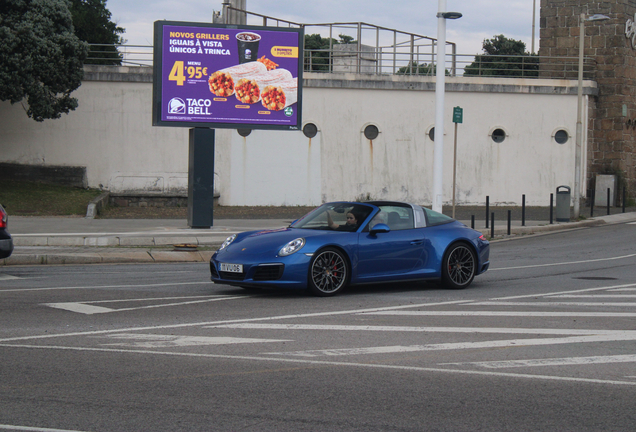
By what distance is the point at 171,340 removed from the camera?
23.3 ft

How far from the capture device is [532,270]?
1391cm

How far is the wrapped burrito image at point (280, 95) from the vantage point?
66.8 feet

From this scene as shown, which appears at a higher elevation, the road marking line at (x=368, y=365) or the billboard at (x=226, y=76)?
the billboard at (x=226, y=76)

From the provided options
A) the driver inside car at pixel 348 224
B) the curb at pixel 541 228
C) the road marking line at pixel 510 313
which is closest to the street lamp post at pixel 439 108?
the curb at pixel 541 228

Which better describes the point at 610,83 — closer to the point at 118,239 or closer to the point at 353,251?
the point at 118,239

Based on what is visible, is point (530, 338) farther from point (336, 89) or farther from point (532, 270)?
point (336, 89)

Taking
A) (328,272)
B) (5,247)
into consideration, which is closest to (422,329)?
(328,272)

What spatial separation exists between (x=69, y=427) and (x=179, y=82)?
16.1 meters

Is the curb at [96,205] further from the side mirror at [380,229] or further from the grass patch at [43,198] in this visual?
the side mirror at [380,229]

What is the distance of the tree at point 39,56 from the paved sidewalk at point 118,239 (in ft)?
22.1

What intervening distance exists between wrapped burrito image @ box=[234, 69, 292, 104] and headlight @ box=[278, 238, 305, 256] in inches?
431

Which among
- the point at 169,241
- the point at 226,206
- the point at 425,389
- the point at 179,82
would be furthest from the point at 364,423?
the point at 226,206

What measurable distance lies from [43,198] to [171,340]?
21.5 metres

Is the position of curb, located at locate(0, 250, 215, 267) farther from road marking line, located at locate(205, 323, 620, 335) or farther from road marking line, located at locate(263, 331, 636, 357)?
road marking line, located at locate(263, 331, 636, 357)
